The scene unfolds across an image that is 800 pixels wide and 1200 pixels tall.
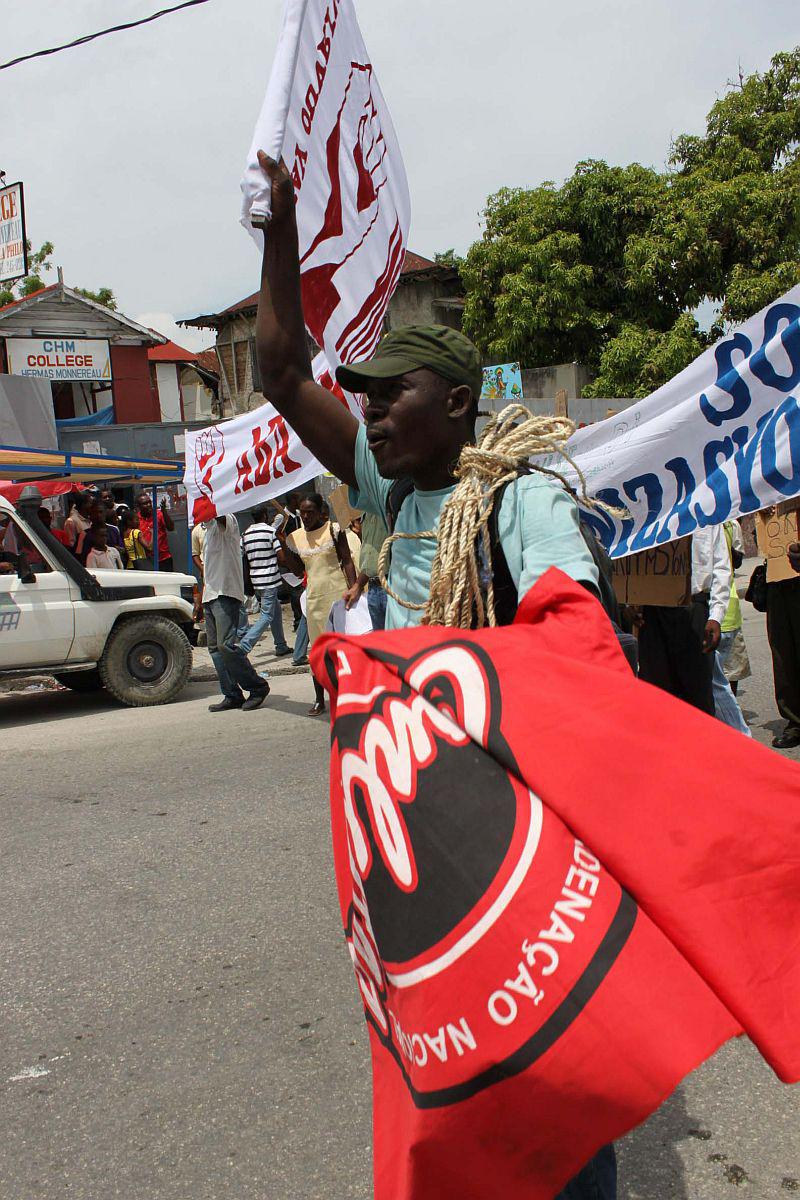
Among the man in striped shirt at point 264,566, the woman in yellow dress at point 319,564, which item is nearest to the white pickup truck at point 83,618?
the man in striped shirt at point 264,566

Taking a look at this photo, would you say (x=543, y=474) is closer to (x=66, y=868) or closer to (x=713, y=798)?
(x=713, y=798)

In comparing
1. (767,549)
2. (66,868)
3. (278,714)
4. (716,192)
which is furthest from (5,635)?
(716,192)

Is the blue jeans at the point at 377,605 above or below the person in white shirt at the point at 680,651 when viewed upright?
above

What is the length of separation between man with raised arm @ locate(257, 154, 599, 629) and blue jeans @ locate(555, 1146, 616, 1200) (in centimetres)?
99

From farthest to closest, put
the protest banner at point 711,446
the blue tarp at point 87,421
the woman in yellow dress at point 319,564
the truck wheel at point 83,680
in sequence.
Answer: the blue tarp at point 87,421
the truck wheel at point 83,680
the woman in yellow dress at point 319,564
the protest banner at point 711,446

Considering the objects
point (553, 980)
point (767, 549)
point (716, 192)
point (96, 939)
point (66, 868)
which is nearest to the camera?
point (553, 980)

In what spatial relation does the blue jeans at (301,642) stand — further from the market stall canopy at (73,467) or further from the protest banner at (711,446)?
the protest banner at (711,446)

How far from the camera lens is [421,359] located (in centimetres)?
196

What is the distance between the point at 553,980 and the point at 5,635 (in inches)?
314

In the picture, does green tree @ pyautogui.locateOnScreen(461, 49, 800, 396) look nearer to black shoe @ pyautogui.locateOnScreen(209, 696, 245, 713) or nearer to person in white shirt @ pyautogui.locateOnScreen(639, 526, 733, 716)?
black shoe @ pyautogui.locateOnScreen(209, 696, 245, 713)

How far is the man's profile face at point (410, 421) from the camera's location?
6.48ft

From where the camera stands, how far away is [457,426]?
2016 millimetres

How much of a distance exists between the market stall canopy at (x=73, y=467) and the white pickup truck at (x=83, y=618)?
208 cm

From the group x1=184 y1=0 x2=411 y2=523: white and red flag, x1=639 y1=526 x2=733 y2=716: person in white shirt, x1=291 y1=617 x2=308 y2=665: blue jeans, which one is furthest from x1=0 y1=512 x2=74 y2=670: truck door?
x1=639 y1=526 x2=733 y2=716: person in white shirt
